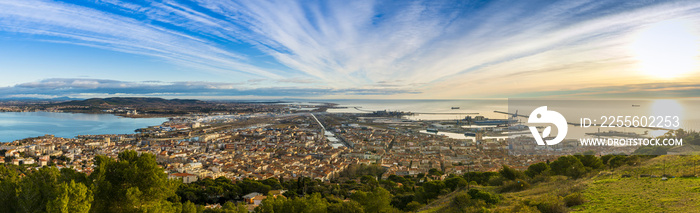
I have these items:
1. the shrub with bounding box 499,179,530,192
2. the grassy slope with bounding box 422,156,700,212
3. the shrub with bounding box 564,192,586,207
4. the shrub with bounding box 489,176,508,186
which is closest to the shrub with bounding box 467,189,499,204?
the grassy slope with bounding box 422,156,700,212

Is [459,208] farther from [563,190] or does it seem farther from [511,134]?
[511,134]

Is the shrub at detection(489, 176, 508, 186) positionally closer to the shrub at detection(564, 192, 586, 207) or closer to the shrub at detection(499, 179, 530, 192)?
the shrub at detection(499, 179, 530, 192)

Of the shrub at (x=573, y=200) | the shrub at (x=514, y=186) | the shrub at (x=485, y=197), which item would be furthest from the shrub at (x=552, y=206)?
the shrub at (x=514, y=186)

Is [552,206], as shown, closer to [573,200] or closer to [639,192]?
[573,200]

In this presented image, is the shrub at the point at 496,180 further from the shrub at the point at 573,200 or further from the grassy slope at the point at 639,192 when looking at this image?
the shrub at the point at 573,200

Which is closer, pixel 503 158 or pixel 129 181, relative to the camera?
pixel 129 181

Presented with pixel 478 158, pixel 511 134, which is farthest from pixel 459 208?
pixel 511 134

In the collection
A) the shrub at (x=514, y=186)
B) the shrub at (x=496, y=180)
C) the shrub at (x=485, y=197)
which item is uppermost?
the shrub at (x=485, y=197)

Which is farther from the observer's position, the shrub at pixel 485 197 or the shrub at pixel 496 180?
the shrub at pixel 496 180
